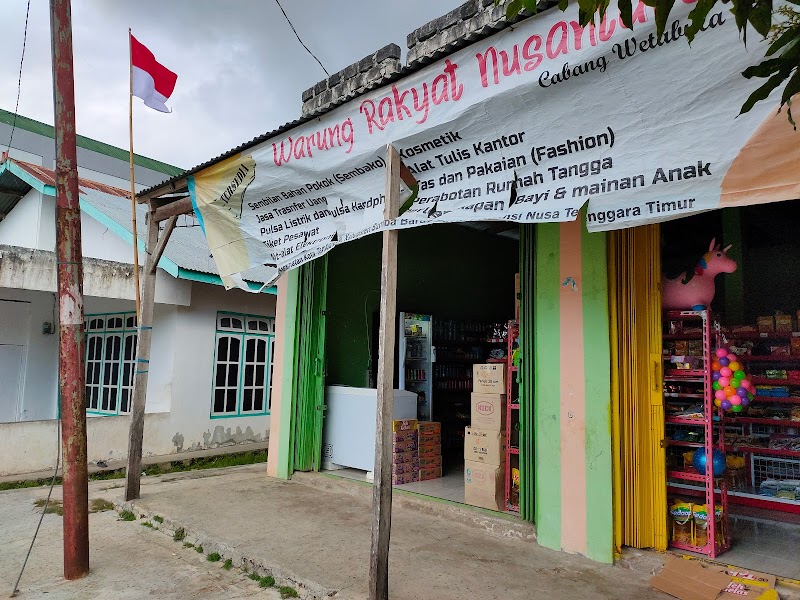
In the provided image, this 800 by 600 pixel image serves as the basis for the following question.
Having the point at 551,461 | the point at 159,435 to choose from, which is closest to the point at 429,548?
the point at 551,461

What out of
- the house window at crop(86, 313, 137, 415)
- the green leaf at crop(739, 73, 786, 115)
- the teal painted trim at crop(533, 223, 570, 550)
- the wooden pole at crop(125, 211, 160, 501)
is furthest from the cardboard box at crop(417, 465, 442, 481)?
the house window at crop(86, 313, 137, 415)

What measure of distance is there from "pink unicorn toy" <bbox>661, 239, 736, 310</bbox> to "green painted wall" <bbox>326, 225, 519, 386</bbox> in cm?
448

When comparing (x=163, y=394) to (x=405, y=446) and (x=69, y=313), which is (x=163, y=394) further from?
(x=69, y=313)

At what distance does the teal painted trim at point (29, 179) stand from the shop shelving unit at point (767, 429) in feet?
38.6

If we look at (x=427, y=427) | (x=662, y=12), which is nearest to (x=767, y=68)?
(x=662, y=12)

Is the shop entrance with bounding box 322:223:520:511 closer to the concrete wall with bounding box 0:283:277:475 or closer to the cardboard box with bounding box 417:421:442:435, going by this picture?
the cardboard box with bounding box 417:421:442:435

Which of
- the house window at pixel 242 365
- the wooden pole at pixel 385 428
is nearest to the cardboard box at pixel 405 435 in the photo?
the wooden pole at pixel 385 428

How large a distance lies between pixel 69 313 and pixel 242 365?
6501mm

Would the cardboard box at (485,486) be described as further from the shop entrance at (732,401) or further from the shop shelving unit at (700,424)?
the shop shelving unit at (700,424)

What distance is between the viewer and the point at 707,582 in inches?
145

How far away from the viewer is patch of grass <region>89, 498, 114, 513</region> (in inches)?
250

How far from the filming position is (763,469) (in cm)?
575

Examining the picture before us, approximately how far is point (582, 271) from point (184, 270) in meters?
6.92

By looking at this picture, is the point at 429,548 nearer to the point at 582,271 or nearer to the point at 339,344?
the point at 582,271
